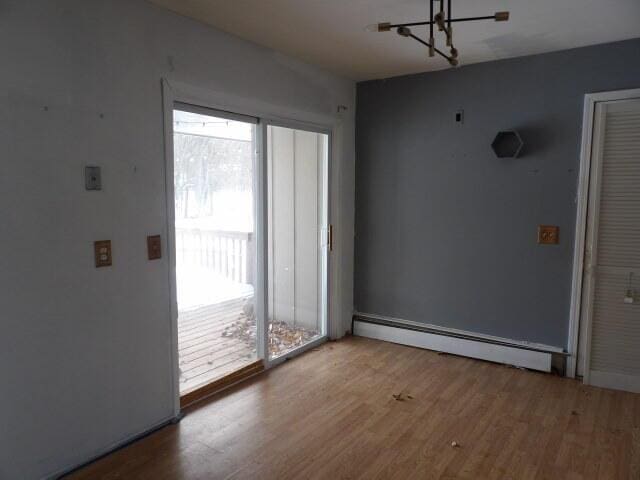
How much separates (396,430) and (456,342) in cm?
139

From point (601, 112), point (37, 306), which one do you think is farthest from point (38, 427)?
point (601, 112)

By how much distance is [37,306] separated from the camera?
6.81 ft

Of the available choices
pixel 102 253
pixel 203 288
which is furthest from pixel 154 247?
pixel 203 288

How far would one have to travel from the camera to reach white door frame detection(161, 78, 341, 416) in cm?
263

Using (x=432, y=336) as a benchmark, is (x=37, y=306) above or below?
above

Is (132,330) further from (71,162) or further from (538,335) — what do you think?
(538,335)

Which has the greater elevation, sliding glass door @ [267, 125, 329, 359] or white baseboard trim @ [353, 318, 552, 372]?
sliding glass door @ [267, 125, 329, 359]

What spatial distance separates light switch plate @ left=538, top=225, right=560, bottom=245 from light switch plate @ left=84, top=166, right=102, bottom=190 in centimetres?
305

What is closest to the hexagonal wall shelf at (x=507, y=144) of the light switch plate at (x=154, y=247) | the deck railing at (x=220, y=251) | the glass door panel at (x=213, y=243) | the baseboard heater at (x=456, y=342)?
Answer: the baseboard heater at (x=456, y=342)

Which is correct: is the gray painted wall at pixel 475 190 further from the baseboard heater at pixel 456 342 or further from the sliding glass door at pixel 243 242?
the sliding glass door at pixel 243 242

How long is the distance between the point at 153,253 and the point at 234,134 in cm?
110

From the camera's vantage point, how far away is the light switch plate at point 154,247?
100 inches

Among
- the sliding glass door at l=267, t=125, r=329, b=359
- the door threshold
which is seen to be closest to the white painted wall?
the door threshold

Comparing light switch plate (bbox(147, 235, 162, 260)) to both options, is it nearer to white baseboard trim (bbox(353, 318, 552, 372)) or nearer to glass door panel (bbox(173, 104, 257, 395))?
Answer: glass door panel (bbox(173, 104, 257, 395))
